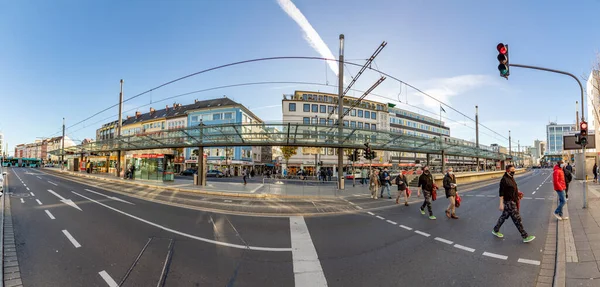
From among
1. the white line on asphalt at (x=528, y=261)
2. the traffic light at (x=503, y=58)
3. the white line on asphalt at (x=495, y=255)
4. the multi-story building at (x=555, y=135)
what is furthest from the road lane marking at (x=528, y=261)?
the multi-story building at (x=555, y=135)

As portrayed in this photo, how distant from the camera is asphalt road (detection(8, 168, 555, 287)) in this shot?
161 inches

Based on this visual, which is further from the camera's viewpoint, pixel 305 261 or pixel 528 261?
pixel 305 261

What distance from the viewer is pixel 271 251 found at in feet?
17.9

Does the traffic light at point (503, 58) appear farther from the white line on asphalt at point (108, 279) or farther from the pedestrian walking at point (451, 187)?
the white line on asphalt at point (108, 279)

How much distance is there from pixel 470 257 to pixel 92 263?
7.48 meters

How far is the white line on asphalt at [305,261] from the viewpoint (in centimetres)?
402

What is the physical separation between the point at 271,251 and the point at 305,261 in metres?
0.94

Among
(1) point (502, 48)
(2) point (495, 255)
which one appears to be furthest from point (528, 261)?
(1) point (502, 48)

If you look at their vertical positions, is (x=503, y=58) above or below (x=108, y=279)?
above

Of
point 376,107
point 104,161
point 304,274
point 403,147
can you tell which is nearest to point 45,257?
point 304,274

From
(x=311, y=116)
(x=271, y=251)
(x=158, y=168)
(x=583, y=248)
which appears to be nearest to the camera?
(x=583, y=248)

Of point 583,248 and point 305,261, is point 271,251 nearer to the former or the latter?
point 305,261

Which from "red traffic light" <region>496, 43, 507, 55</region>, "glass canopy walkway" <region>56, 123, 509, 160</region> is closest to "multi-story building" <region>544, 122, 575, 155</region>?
"glass canopy walkway" <region>56, 123, 509, 160</region>

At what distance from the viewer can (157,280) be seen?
3.96 meters
